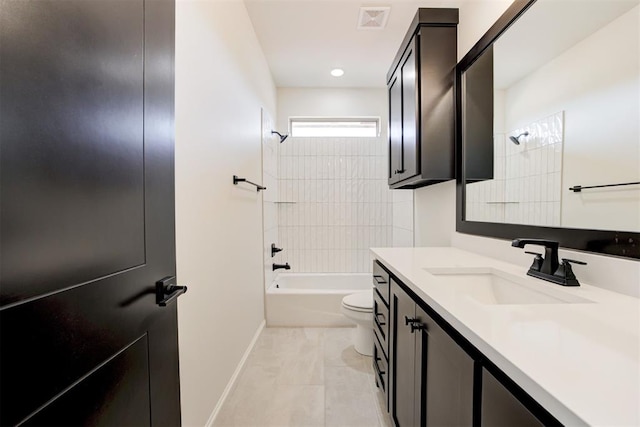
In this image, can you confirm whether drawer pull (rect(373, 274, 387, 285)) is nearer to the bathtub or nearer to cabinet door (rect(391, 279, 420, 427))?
cabinet door (rect(391, 279, 420, 427))

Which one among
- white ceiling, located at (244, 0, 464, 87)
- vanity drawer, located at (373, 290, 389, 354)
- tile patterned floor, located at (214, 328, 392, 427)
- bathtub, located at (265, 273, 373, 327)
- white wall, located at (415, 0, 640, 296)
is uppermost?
white ceiling, located at (244, 0, 464, 87)

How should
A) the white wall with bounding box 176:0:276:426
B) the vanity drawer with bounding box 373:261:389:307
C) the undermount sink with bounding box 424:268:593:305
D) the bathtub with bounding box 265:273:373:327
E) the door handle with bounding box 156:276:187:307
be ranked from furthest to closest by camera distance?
the bathtub with bounding box 265:273:373:327 → the vanity drawer with bounding box 373:261:389:307 → the white wall with bounding box 176:0:276:426 → the undermount sink with bounding box 424:268:593:305 → the door handle with bounding box 156:276:187:307

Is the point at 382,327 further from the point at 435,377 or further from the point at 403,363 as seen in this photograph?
the point at 435,377

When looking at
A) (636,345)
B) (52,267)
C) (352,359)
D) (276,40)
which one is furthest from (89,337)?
(276,40)

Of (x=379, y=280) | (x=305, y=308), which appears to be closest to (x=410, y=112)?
(x=379, y=280)

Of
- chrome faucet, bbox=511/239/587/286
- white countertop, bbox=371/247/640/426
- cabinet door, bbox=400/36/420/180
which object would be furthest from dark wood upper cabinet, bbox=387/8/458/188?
white countertop, bbox=371/247/640/426

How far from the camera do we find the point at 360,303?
7.73ft

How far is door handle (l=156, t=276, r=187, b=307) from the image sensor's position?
84cm

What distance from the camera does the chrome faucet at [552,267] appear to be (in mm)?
990

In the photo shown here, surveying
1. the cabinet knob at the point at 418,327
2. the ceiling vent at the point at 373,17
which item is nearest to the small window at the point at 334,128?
the ceiling vent at the point at 373,17

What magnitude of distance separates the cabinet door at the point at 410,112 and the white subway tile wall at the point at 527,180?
1.44 feet

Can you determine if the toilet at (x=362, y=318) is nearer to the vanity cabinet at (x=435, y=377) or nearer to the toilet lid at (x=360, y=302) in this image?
the toilet lid at (x=360, y=302)

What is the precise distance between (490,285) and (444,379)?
0.66 meters

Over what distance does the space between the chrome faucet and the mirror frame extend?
0.07 meters
